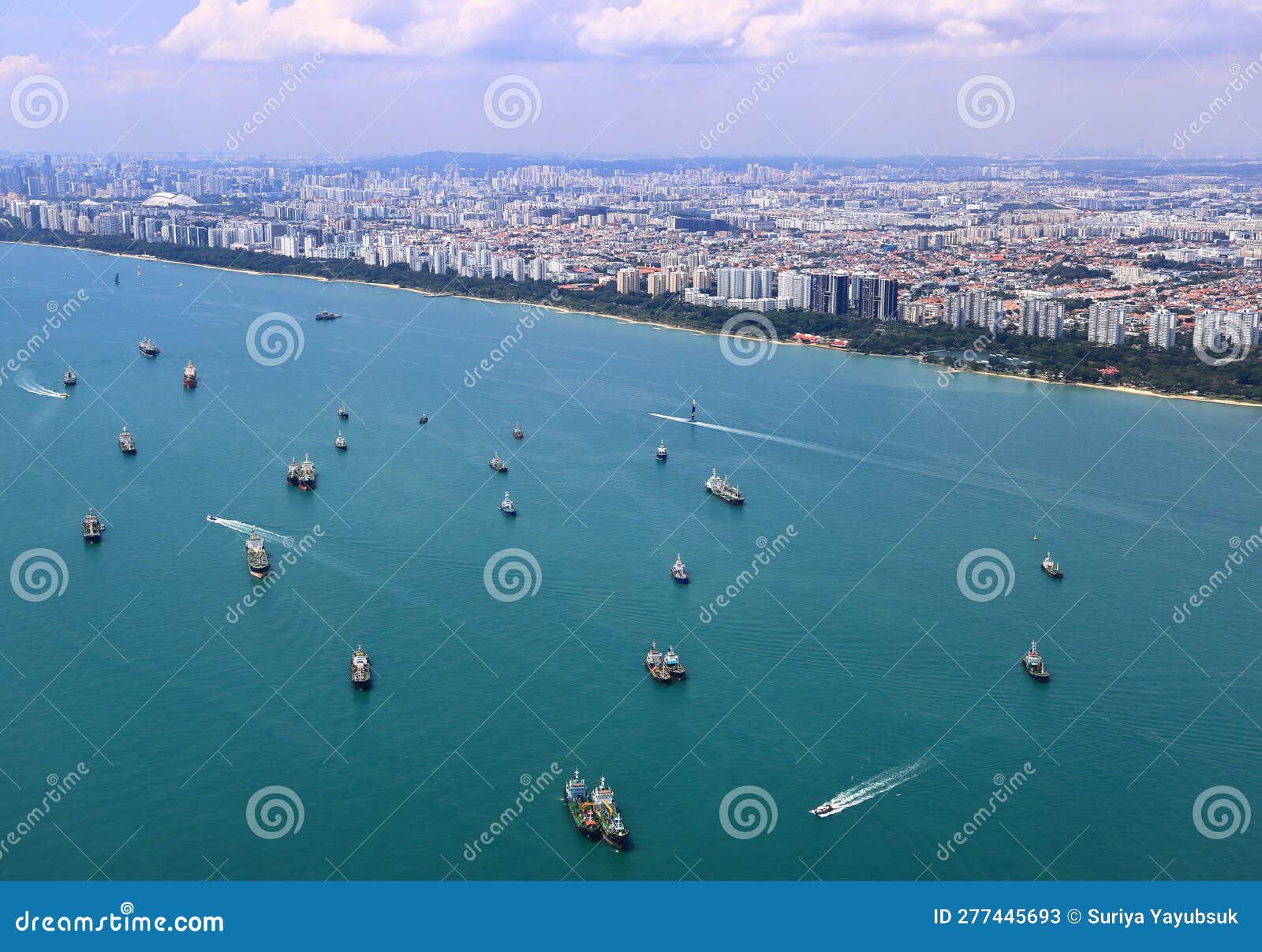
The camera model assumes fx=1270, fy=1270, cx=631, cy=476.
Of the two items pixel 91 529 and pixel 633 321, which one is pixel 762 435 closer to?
pixel 91 529

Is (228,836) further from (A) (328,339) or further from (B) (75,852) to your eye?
(A) (328,339)

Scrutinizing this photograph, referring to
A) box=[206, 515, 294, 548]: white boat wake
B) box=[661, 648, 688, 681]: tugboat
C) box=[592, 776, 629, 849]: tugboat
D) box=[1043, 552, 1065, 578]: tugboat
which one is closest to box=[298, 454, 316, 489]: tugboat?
box=[206, 515, 294, 548]: white boat wake

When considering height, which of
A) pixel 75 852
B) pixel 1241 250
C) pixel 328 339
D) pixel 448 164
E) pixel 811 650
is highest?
pixel 448 164

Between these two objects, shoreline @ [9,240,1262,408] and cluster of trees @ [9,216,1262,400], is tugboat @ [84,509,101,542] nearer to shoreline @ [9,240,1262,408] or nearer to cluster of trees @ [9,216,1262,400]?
shoreline @ [9,240,1262,408]

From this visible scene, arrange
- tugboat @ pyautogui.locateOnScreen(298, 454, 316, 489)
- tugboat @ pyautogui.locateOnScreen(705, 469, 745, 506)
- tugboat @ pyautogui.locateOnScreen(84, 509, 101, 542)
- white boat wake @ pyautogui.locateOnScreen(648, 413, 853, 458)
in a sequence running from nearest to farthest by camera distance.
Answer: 1. tugboat @ pyautogui.locateOnScreen(84, 509, 101, 542)
2. tugboat @ pyautogui.locateOnScreen(705, 469, 745, 506)
3. tugboat @ pyautogui.locateOnScreen(298, 454, 316, 489)
4. white boat wake @ pyautogui.locateOnScreen(648, 413, 853, 458)

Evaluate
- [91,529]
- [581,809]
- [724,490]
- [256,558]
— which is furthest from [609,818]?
[91,529]

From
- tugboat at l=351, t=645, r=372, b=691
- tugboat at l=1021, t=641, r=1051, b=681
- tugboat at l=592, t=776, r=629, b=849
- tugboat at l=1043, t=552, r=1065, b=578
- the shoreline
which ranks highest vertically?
the shoreline

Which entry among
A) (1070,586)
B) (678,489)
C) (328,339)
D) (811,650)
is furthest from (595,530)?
(328,339)
